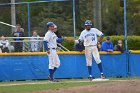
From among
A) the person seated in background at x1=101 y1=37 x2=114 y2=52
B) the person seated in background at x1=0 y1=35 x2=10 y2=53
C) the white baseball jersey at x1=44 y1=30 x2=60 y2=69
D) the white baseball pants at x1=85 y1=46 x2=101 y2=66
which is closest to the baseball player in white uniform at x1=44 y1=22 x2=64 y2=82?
the white baseball jersey at x1=44 y1=30 x2=60 y2=69

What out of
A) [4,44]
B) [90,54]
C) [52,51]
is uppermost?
[4,44]

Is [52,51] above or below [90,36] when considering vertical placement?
below

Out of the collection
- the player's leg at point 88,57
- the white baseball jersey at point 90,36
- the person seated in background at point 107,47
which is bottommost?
the player's leg at point 88,57

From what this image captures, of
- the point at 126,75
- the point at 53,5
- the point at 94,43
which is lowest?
the point at 126,75

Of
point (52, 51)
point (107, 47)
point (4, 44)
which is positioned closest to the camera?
point (52, 51)

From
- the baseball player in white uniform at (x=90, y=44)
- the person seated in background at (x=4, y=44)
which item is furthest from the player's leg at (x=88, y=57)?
the person seated in background at (x=4, y=44)

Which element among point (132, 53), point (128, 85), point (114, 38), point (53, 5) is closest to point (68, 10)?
point (53, 5)

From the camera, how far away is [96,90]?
1330cm

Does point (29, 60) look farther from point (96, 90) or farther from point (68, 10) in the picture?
point (68, 10)

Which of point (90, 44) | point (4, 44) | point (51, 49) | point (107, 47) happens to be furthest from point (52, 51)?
point (4, 44)

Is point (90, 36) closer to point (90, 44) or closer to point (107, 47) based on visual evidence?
point (90, 44)

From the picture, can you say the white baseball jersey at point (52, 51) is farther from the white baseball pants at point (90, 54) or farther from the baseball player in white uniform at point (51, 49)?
the white baseball pants at point (90, 54)

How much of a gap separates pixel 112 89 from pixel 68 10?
2702cm

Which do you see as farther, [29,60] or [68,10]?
[68,10]
